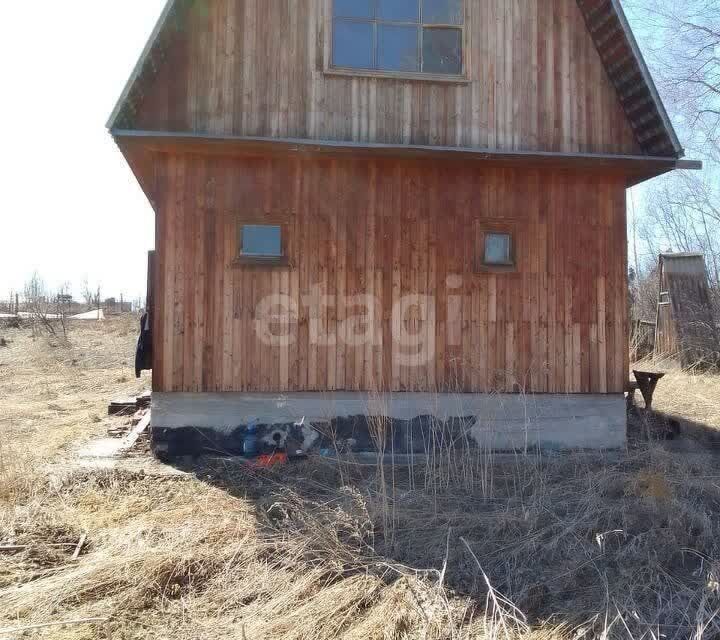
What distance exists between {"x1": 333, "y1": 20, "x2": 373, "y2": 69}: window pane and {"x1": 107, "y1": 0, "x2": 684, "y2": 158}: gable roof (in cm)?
178

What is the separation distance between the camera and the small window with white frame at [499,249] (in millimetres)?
7293

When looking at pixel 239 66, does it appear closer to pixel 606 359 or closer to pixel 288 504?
pixel 288 504

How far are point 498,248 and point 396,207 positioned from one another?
1399 mm

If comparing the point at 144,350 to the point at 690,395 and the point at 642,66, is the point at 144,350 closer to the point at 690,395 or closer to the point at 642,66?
the point at 642,66

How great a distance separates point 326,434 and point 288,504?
210 centimetres

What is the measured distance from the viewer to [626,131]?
293 inches

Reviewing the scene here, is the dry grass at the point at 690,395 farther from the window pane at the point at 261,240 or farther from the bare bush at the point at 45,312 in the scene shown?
the bare bush at the point at 45,312

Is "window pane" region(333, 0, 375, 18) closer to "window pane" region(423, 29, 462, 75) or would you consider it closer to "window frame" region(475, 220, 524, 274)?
"window pane" region(423, 29, 462, 75)

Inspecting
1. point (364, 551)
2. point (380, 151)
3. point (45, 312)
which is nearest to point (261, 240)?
point (380, 151)

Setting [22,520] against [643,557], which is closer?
[643,557]

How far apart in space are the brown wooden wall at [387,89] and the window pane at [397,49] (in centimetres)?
24

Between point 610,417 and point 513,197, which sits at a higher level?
point 513,197

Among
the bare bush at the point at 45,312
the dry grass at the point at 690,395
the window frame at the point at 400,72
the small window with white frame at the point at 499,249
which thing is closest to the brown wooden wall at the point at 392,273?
the small window with white frame at the point at 499,249

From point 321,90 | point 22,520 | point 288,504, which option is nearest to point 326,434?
point 288,504
